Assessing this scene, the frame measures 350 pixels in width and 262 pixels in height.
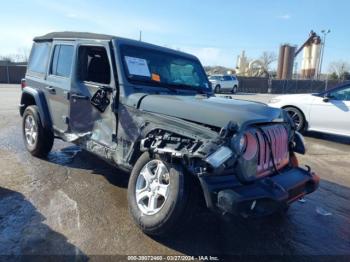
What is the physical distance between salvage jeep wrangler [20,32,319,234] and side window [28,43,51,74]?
0.18 metres

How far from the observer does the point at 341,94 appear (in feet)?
28.4

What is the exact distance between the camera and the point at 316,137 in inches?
372

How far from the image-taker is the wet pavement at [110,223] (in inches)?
124

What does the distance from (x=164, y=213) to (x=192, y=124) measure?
0.90 m

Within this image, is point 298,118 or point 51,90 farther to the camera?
point 298,118

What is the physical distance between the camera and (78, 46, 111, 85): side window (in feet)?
14.0

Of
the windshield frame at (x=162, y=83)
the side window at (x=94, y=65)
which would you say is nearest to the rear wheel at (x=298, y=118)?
the windshield frame at (x=162, y=83)

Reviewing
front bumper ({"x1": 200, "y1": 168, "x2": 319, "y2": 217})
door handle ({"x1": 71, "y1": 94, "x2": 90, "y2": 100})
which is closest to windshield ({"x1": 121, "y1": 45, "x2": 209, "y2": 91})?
door handle ({"x1": 71, "y1": 94, "x2": 90, "y2": 100})

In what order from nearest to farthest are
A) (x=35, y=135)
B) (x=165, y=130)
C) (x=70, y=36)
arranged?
(x=165, y=130) < (x=70, y=36) < (x=35, y=135)

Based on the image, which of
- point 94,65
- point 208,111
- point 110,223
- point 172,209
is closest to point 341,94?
point 208,111

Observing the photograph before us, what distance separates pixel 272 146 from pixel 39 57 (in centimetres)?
439

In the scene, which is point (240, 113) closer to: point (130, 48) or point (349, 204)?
point (130, 48)

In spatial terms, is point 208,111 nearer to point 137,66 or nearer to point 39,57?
point 137,66

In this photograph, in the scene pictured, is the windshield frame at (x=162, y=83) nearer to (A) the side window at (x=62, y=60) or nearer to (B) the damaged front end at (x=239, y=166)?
(B) the damaged front end at (x=239, y=166)
